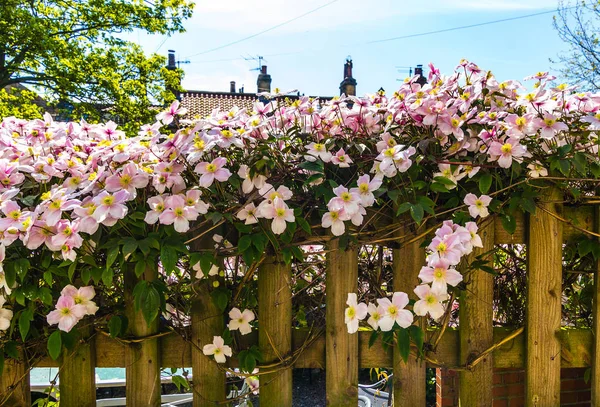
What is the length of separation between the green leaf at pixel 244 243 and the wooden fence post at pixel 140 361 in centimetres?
32

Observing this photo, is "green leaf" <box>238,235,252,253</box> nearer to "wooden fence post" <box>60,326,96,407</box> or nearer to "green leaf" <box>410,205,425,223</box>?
"green leaf" <box>410,205,425,223</box>

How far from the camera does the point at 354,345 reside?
1.25m

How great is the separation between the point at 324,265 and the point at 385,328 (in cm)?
27

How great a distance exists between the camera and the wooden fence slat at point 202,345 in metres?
1.25

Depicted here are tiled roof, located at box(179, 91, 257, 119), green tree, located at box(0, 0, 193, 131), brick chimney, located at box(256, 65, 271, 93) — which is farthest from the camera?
brick chimney, located at box(256, 65, 271, 93)

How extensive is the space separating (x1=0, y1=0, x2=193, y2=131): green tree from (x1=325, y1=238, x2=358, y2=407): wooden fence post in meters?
8.38

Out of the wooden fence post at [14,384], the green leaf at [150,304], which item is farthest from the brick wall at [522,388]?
the wooden fence post at [14,384]

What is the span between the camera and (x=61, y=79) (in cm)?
883

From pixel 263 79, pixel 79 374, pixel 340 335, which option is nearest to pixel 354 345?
pixel 340 335

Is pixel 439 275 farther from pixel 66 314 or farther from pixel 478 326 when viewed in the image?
pixel 66 314

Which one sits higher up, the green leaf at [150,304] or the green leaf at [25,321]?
the green leaf at [150,304]

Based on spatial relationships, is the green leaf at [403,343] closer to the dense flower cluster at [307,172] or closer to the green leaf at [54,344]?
the dense flower cluster at [307,172]

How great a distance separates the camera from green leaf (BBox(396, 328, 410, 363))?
1.09 m

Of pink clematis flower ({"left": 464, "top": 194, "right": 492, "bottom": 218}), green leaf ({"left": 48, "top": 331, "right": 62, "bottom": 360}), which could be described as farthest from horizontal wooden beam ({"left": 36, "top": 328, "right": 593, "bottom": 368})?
pink clematis flower ({"left": 464, "top": 194, "right": 492, "bottom": 218})
